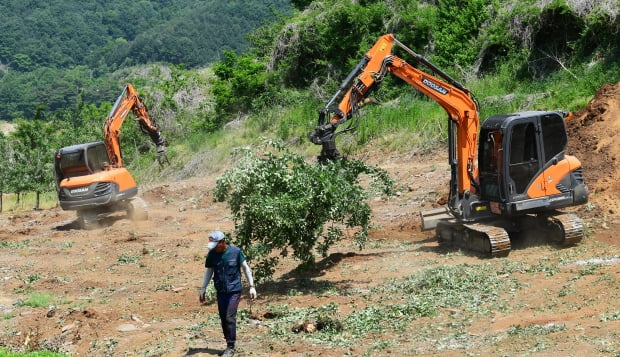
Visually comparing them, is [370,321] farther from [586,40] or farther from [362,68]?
[586,40]

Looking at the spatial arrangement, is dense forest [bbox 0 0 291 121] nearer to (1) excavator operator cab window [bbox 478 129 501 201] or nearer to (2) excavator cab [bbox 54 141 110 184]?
(2) excavator cab [bbox 54 141 110 184]

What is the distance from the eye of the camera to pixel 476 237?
15555 mm

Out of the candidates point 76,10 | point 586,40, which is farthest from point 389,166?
point 76,10

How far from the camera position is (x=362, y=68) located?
53.9 ft

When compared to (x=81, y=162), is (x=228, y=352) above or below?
below

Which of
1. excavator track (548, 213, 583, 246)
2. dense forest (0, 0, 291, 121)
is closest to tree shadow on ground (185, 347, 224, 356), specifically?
excavator track (548, 213, 583, 246)

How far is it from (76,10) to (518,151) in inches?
7002

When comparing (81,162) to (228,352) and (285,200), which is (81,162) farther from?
(228,352)

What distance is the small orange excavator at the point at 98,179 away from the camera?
24156 mm

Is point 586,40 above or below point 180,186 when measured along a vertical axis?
above

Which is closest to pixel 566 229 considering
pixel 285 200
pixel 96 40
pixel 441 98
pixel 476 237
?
pixel 476 237

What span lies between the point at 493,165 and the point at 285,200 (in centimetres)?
420

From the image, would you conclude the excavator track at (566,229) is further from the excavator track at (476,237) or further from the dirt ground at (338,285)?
the excavator track at (476,237)

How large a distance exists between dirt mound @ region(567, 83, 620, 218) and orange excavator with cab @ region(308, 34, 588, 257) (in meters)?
1.95
